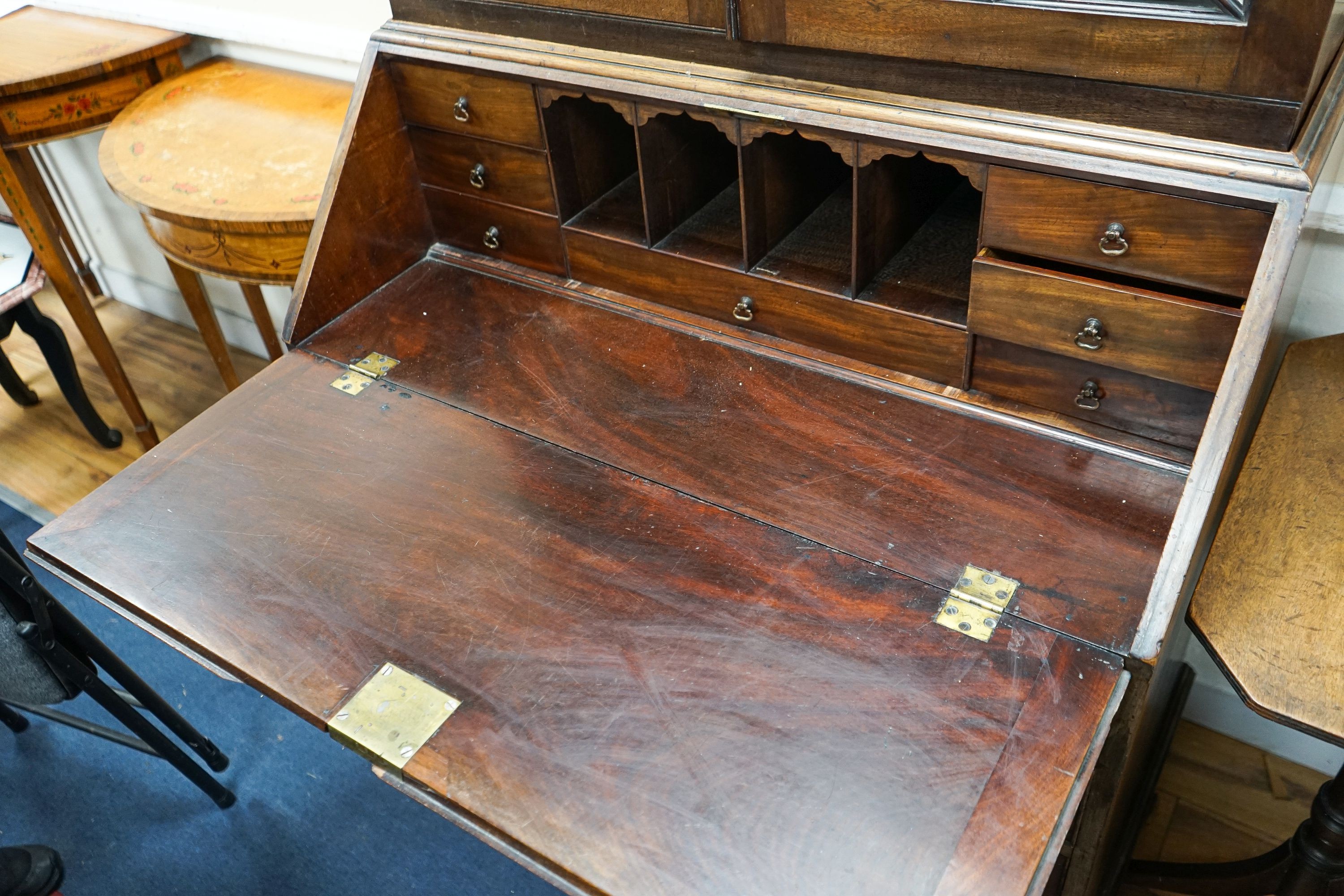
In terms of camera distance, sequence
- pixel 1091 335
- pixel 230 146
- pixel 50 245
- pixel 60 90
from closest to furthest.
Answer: pixel 1091 335, pixel 230 146, pixel 60 90, pixel 50 245

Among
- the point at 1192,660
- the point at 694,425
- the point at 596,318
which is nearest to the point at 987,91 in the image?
the point at 694,425

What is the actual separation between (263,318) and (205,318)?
136 mm

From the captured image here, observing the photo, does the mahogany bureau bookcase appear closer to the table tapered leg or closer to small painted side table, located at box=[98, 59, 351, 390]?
the table tapered leg

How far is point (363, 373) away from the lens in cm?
145

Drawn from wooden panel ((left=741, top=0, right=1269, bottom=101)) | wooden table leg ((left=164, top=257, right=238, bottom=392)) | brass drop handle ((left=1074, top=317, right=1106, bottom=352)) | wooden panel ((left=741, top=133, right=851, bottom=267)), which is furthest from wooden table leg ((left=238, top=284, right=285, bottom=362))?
brass drop handle ((left=1074, top=317, right=1106, bottom=352))

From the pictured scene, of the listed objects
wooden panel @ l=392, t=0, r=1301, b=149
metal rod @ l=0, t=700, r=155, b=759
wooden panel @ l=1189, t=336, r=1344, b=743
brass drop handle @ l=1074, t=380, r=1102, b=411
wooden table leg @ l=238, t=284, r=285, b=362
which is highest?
wooden panel @ l=392, t=0, r=1301, b=149

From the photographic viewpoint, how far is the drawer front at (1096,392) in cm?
111

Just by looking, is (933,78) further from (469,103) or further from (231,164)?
(231,164)

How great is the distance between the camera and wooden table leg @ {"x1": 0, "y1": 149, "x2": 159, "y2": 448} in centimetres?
223

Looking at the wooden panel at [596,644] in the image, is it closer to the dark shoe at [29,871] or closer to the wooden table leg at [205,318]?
the dark shoe at [29,871]

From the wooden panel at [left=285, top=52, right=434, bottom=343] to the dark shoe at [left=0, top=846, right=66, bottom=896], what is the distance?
3.06 ft

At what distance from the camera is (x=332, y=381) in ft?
4.73

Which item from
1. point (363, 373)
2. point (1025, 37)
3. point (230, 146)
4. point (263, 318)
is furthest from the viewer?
point (263, 318)

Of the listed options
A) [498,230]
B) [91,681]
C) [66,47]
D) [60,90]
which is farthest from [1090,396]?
[66,47]
